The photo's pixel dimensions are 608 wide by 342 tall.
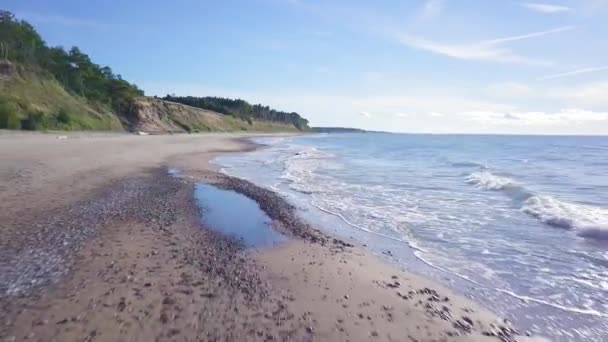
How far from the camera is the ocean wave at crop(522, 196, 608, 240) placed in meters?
11.2

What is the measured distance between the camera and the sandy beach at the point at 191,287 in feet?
15.8

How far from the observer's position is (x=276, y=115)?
19088 cm

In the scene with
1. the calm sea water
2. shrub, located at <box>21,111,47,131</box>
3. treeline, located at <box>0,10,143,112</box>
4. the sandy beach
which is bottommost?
→ the calm sea water

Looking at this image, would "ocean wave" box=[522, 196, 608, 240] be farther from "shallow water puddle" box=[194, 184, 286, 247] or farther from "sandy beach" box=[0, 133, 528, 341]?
"shallow water puddle" box=[194, 184, 286, 247]

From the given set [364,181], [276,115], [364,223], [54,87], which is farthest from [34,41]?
[276,115]

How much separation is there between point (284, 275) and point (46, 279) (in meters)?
3.70

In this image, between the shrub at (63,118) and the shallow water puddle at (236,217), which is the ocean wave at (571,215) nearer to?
the shallow water puddle at (236,217)

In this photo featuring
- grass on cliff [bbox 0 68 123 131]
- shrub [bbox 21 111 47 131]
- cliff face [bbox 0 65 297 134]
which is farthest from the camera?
cliff face [bbox 0 65 297 134]

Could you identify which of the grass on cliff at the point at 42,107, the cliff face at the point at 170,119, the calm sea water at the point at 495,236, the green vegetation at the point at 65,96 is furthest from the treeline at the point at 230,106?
the calm sea water at the point at 495,236

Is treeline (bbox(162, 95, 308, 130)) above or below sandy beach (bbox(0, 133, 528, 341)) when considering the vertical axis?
above

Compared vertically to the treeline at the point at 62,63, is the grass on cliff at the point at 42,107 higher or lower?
lower

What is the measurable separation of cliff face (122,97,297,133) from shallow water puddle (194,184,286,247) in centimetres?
6347

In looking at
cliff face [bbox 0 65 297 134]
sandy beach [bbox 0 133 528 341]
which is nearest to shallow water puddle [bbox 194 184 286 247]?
sandy beach [bbox 0 133 528 341]

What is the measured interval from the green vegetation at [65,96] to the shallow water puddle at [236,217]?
115 feet
